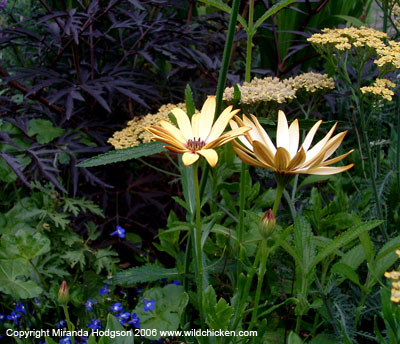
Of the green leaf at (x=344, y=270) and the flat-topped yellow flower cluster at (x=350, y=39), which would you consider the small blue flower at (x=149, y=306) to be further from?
the flat-topped yellow flower cluster at (x=350, y=39)

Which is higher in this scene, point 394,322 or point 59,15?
point 59,15

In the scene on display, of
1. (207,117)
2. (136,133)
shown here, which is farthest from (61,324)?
(207,117)

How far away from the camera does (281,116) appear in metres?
0.99

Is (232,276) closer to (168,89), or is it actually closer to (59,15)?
(168,89)

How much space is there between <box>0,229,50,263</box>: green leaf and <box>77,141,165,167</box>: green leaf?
2.19 ft

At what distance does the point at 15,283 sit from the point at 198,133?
0.83 metres

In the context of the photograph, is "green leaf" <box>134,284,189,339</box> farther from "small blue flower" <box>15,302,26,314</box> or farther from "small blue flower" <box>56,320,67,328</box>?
"small blue flower" <box>15,302,26,314</box>

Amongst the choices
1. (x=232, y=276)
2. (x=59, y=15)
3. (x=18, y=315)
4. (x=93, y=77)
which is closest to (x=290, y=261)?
(x=232, y=276)

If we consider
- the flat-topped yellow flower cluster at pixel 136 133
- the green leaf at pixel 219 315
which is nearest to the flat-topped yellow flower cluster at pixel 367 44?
the flat-topped yellow flower cluster at pixel 136 133

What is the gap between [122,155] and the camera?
3.10 feet

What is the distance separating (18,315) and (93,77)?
88cm

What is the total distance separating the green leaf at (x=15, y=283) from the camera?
4.53 ft

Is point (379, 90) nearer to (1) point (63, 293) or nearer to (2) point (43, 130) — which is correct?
(1) point (63, 293)

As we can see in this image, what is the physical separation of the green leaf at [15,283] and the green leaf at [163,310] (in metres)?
0.32
